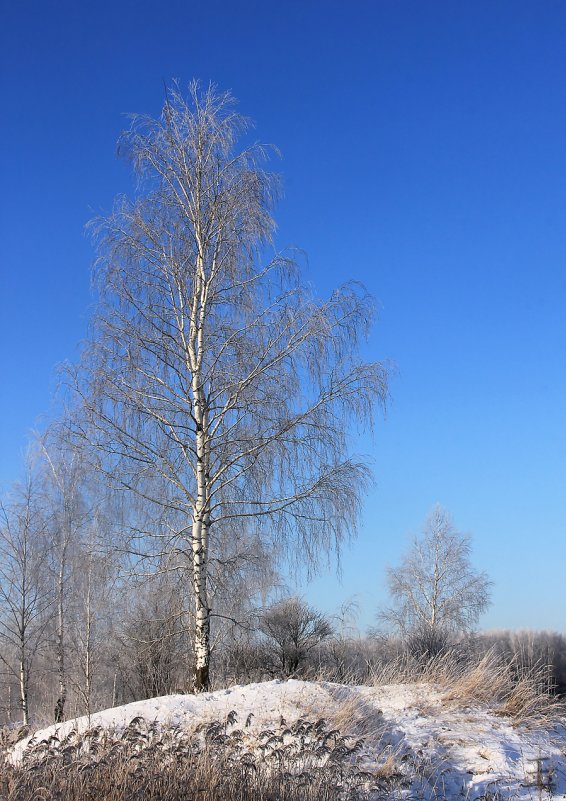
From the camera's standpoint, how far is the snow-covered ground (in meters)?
7.68

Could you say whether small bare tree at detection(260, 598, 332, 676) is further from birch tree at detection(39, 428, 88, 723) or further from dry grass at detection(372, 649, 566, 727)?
dry grass at detection(372, 649, 566, 727)

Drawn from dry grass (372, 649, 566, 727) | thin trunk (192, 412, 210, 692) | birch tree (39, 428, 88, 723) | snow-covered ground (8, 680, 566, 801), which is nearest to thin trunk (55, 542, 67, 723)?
birch tree (39, 428, 88, 723)

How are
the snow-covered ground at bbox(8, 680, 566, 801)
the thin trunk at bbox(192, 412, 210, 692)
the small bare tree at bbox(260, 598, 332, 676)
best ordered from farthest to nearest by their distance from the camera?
the small bare tree at bbox(260, 598, 332, 676) → the thin trunk at bbox(192, 412, 210, 692) → the snow-covered ground at bbox(8, 680, 566, 801)

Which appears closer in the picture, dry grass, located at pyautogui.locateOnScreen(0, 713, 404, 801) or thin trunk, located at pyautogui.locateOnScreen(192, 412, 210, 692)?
dry grass, located at pyautogui.locateOnScreen(0, 713, 404, 801)

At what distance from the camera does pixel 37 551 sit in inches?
864

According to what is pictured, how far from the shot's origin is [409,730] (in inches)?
360

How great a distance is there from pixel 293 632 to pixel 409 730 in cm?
1618

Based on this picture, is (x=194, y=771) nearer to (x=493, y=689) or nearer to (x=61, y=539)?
(x=493, y=689)

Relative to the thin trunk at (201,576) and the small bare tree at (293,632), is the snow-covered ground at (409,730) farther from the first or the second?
the small bare tree at (293,632)

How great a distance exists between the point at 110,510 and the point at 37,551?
10795mm

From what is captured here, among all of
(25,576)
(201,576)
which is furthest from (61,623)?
(201,576)

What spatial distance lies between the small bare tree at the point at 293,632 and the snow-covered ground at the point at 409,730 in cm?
1424

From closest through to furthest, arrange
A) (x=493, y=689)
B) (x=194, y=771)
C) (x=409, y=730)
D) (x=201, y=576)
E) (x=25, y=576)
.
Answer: (x=194, y=771) < (x=409, y=730) < (x=493, y=689) < (x=201, y=576) < (x=25, y=576)

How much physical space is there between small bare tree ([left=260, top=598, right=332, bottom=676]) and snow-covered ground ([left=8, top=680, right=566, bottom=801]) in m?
14.2
